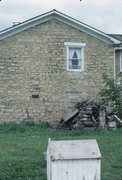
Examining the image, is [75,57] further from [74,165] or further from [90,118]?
[74,165]

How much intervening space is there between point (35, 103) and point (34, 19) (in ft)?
13.4

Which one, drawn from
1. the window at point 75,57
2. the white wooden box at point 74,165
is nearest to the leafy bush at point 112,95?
the window at point 75,57

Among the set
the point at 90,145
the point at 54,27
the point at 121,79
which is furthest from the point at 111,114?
the point at 90,145

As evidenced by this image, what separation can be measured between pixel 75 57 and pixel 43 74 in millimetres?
1938

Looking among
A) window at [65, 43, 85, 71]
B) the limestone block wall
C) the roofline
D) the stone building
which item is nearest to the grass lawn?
the limestone block wall

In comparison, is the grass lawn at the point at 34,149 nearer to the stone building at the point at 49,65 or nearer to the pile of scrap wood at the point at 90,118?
the pile of scrap wood at the point at 90,118

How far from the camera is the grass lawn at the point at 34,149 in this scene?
1114cm

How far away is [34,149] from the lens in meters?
14.3

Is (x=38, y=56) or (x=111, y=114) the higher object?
(x=38, y=56)

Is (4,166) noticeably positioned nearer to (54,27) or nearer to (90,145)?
(90,145)

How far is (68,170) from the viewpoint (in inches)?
349

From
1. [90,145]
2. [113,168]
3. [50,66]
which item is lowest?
[113,168]

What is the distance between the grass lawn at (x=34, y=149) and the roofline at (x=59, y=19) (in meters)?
4.55

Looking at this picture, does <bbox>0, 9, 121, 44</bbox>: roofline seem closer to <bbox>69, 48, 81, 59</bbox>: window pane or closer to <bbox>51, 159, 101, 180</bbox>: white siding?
<bbox>69, 48, 81, 59</bbox>: window pane
